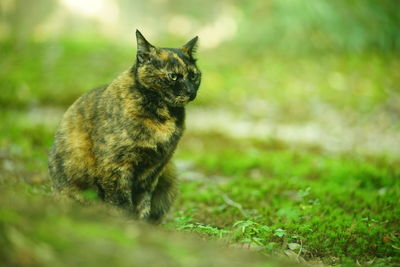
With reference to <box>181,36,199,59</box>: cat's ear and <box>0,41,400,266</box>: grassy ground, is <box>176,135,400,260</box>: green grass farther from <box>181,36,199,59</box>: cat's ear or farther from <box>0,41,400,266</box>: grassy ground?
<box>181,36,199,59</box>: cat's ear

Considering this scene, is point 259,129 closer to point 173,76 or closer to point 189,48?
point 189,48

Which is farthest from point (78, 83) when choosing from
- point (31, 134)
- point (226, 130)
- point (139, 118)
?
point (139, 118)

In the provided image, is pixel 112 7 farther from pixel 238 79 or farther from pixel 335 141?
pixel 335 141

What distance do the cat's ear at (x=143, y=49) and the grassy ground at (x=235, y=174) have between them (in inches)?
53.0

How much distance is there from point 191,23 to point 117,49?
15.9 feet

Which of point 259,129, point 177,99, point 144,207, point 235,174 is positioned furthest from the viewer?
point 259,129

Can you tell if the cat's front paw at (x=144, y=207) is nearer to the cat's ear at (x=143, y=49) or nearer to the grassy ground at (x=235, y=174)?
the grassy ground at (x=235, y=174)

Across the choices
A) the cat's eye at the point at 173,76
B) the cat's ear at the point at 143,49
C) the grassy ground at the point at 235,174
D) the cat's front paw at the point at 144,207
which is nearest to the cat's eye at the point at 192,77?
the cat's eye at the point at 173,76

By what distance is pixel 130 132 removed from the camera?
347 centimetres

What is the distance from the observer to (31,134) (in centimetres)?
717

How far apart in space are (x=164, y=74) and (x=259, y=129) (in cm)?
521

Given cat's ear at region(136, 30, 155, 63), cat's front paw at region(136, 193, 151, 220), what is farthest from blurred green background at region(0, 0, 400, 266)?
cat's ear at region(136, 30, 155, 63)

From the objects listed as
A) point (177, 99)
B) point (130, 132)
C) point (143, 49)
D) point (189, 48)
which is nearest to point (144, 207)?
point (130, 132)

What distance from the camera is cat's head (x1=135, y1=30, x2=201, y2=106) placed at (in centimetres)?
364
